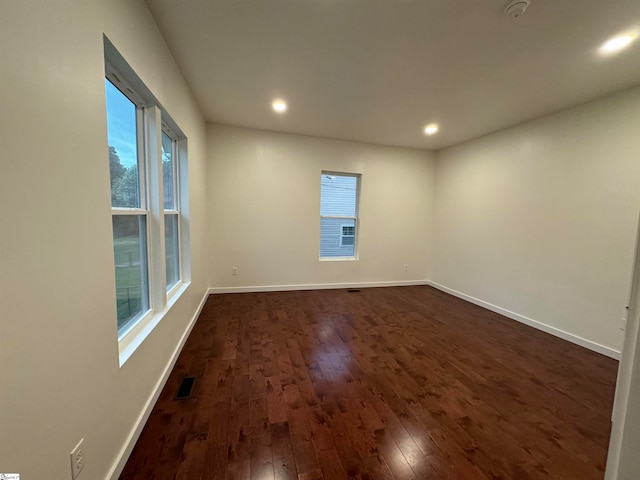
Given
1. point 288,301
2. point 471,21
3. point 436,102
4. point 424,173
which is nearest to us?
point 471,21

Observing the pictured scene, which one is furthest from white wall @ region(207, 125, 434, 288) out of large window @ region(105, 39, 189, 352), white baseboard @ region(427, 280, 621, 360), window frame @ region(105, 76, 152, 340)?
window frame @ region(105, 76, 152, 340)

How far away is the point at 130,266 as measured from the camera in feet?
5.49

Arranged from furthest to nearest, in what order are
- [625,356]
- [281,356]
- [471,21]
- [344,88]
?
[344,88] → [281,356] → [471,21] → [625,356]

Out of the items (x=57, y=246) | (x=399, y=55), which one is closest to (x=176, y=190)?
(x=57, y=246)

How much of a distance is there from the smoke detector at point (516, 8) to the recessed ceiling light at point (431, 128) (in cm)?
207

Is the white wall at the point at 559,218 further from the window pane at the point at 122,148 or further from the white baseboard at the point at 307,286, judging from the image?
the window pane at the point at 122,148

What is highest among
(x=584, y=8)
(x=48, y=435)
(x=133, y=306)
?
(x=584, y=8)

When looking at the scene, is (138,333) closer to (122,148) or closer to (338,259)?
(122,148)

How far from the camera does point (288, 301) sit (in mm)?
3971

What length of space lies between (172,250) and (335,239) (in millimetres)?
2869

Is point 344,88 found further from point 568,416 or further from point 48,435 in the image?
point 568,416

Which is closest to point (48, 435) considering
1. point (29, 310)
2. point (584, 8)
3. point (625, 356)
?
point (29, 310)

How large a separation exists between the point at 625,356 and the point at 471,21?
2139mm

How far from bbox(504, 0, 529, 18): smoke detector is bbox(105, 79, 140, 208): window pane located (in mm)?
2392
